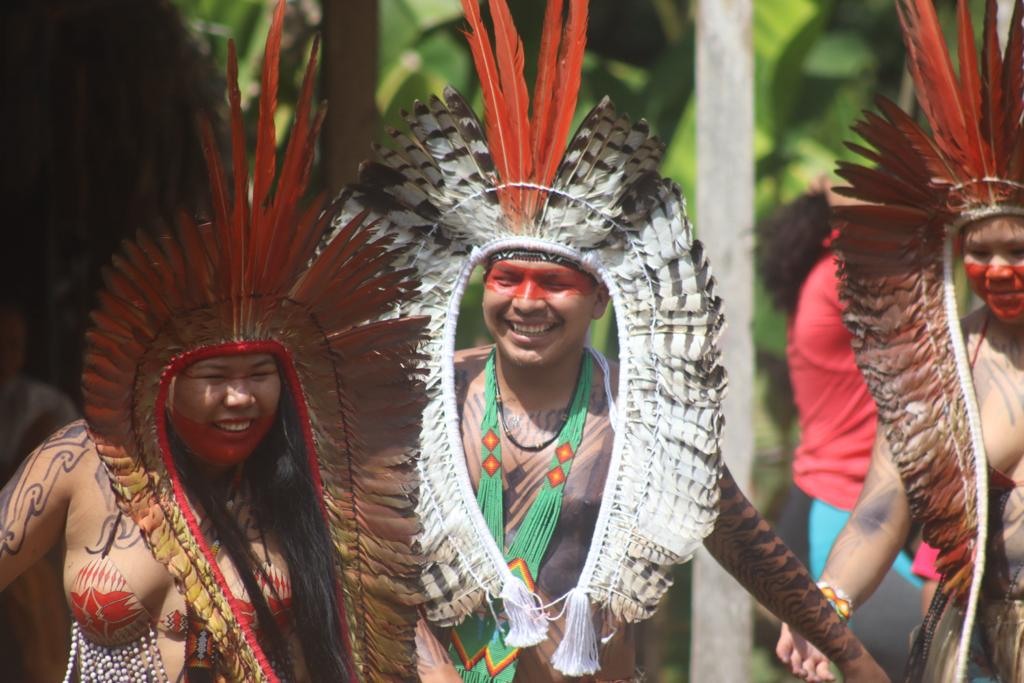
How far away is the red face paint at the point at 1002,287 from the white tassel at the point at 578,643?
45.8 inches

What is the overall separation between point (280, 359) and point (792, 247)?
254 cm

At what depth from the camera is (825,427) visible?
4.78m

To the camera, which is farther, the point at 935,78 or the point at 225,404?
the point at 935,78

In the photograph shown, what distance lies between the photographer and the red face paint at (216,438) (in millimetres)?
2969

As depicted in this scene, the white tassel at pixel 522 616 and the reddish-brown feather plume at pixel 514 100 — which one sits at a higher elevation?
the reddish-brown feather plume at pixel 514 100

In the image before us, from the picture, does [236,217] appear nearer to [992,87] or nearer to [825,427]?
[992,87]

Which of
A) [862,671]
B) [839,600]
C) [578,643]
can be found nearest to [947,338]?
[839,600]

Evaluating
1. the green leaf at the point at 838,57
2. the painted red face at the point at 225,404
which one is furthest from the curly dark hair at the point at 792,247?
the green leaf at the point at 838,57

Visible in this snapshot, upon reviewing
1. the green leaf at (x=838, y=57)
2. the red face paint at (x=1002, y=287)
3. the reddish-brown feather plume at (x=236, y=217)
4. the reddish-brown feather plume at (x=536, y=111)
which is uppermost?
the green leaf at (x=838, y=57)

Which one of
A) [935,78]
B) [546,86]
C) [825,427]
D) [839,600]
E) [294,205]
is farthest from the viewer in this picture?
[825,427]

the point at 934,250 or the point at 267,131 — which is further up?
the point at 267,131

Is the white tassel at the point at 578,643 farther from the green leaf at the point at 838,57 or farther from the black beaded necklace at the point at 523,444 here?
the green leaf at the point at 838,57

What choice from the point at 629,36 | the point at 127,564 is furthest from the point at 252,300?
the point at 629,36

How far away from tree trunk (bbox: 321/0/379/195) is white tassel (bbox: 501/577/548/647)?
273 cm
